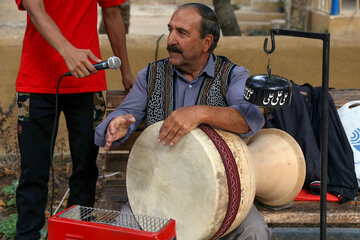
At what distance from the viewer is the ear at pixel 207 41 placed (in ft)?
9.84

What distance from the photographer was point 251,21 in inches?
549

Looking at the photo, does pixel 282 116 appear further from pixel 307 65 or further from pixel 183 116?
pixel 307 65

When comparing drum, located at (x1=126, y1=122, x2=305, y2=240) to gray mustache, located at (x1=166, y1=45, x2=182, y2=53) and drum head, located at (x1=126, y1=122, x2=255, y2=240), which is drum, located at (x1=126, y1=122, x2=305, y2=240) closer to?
drum head, located at (x1=126, y1=122, x2=255, y2=240)

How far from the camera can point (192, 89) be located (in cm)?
301

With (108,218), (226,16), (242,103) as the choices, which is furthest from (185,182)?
(226,16)

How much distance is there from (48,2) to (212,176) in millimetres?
1312

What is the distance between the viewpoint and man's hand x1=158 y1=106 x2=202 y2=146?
8.27 ft

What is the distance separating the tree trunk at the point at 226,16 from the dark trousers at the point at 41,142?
3.59 metres

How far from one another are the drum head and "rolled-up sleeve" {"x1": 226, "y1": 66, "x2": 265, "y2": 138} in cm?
13

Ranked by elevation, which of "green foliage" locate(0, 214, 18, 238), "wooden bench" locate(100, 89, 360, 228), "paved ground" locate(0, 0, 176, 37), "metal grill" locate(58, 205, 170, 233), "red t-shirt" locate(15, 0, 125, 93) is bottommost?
"paved ground" locate(0, 0, 176, 37)

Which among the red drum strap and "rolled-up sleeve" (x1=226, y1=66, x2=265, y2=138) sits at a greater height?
"rolled-up sleeve" (x1=226, y1=66, x2=265, y2=138)

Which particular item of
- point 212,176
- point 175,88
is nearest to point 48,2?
point 175,88

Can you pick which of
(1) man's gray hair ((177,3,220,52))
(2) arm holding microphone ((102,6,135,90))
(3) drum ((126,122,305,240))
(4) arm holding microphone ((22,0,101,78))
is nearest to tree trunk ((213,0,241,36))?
(2) arm holding microphone ((102,6,135,90))

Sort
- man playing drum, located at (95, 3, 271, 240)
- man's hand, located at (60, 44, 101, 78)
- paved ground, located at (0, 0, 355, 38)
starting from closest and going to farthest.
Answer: man's hand, located at (60, 44, 101, 78)
man playing drum, located at (95, 3, 271, 240)
paved ground, located at (0, 0, 355, 38)
